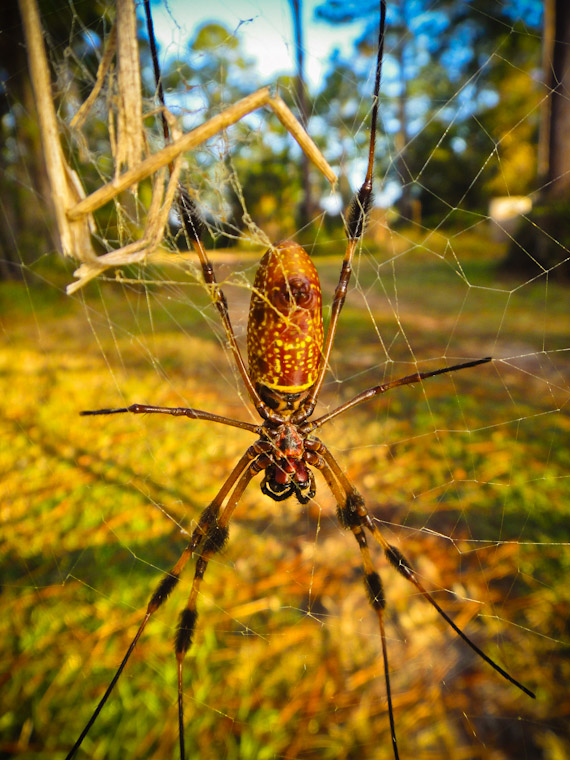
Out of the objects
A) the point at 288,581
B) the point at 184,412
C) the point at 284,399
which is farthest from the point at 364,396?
the point at 288,581

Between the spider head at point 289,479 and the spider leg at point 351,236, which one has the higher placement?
the spider leg at point 351,236

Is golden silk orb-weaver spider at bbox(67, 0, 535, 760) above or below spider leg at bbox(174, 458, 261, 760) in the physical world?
above

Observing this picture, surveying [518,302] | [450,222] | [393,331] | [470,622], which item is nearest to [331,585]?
[470,622]

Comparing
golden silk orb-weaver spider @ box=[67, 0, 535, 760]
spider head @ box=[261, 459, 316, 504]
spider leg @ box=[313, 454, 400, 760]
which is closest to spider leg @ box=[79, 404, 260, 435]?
golden silk orb-weaver spider @ box=[67, 0, 535, 760]

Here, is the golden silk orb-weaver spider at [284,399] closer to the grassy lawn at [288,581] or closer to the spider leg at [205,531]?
the spider leg at [205,531]

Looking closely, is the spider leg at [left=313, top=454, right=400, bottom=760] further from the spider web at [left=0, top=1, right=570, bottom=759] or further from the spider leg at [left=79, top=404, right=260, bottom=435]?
the spider web at [left=0, top=1, right=570, bottom=759]

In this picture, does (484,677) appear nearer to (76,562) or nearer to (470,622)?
(470,622)

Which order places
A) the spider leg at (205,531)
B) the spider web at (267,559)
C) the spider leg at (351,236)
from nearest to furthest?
the spider leg at (351,236), the spider leg at (205,531), the spider web at (267,559)

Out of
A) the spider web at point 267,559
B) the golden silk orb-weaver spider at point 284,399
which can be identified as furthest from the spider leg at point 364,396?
the spider web at point 267,559
